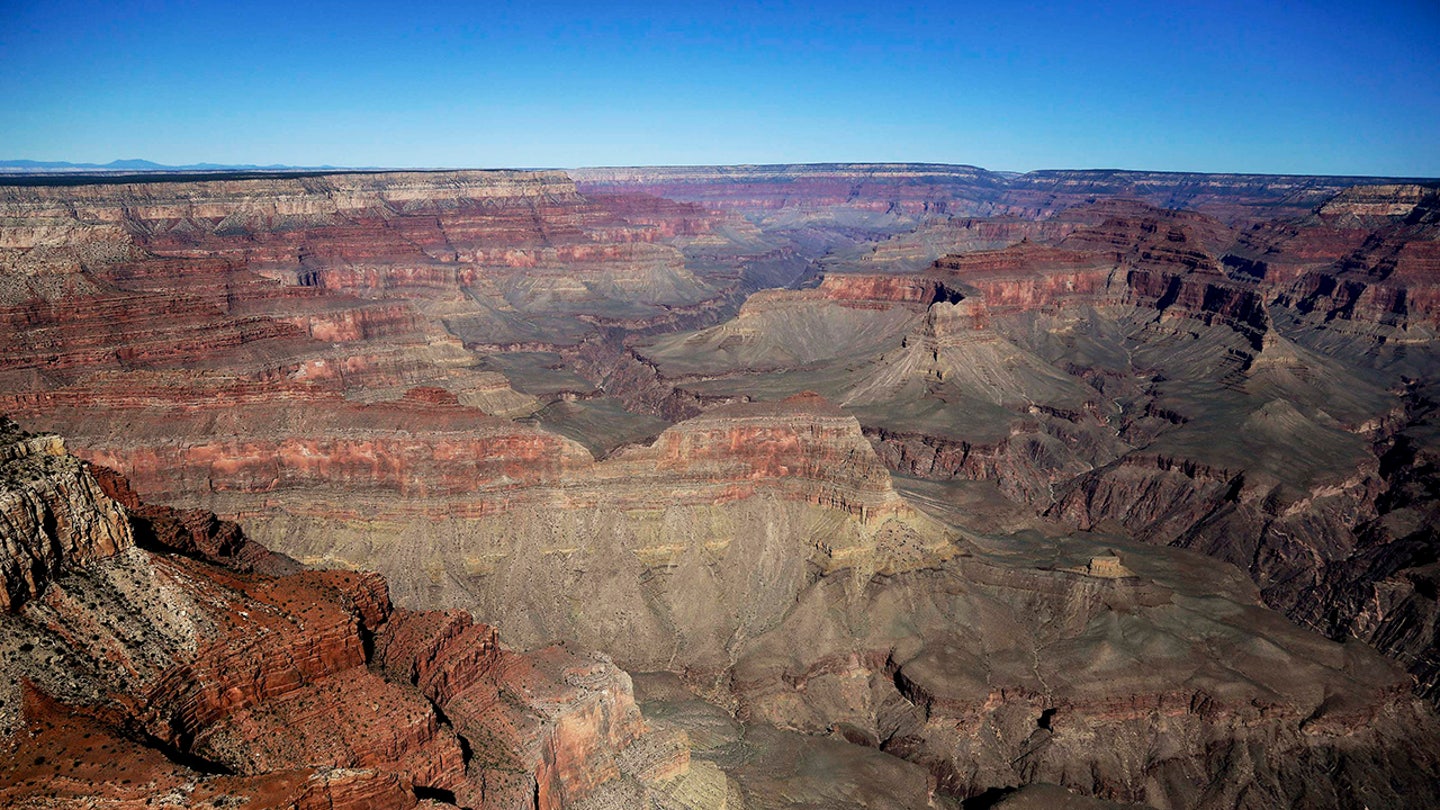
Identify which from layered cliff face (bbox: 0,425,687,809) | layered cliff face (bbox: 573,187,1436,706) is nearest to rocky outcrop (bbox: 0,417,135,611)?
layered cliff face (bbox: 0,425,687,809)

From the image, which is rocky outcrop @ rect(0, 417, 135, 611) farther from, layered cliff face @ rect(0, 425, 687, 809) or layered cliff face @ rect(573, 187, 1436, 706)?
layered cliff face @ rect(573, 187, 1436, 706)

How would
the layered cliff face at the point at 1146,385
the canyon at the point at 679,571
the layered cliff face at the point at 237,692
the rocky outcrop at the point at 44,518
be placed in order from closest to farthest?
the layered cliff face at the point at 237,692 → the rocky outcrop at the point at 44,518 → the canyon at the point at 679,571 → the layered cliff face at the point at 1146,385

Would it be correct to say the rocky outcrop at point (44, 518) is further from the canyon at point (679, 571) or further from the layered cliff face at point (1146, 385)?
the layered cliff face at point (1146, 385)

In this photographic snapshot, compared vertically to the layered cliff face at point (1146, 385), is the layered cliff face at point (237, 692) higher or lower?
higher

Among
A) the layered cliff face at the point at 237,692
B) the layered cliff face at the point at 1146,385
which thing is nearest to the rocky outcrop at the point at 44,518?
the layered cliff face at the point at 237,692

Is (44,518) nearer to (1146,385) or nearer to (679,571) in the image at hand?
(679,571)

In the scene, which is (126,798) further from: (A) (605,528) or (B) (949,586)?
(B) (949,586)

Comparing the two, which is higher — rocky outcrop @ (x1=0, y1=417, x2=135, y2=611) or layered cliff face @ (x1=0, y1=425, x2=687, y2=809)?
rocky outcrop @ (x1=0, y1=417, x2=135, y2=611)

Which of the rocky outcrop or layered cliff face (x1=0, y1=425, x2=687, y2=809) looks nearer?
layered cliff face (x1=0, y1=425, x2=687, y2=809)
